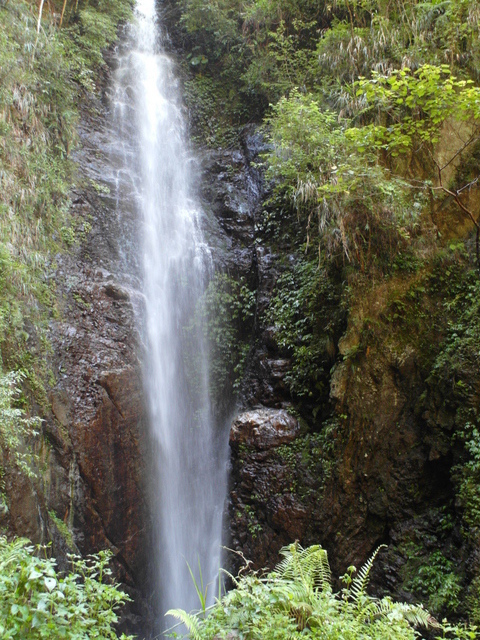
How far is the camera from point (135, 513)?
7.77 meters

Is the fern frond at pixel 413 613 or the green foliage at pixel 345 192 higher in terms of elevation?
the green foliage at pixel 345 192

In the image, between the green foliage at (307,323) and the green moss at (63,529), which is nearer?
the green moss at (63,529)

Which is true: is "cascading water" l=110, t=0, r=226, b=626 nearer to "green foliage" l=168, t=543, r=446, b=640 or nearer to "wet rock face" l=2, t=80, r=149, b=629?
"wet rock face" l=2, t=80, r=149, b=629

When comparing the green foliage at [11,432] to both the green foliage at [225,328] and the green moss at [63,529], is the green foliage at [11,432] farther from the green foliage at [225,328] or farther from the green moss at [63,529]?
the green foliage at [225,328]

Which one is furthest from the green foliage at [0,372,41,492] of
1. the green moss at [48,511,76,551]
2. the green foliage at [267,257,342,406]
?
the green foliage at [267,257,342,406]

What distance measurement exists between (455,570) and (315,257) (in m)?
5.63

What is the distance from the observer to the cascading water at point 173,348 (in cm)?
820

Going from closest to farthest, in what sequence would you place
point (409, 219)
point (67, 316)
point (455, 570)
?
point (455, 570) < point (409, 219) < point (67, 316)

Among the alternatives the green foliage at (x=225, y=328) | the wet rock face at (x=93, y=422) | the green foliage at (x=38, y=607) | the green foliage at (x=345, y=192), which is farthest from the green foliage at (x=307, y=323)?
the green foliage at (x=38, y=607)

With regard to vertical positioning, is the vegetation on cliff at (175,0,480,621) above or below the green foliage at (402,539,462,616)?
above

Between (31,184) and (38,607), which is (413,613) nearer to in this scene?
(38,607)

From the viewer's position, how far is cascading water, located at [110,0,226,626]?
820 cm

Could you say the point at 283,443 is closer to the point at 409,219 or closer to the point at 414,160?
the point at 409,219

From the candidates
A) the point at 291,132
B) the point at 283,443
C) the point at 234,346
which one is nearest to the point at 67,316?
the point at 234,346
